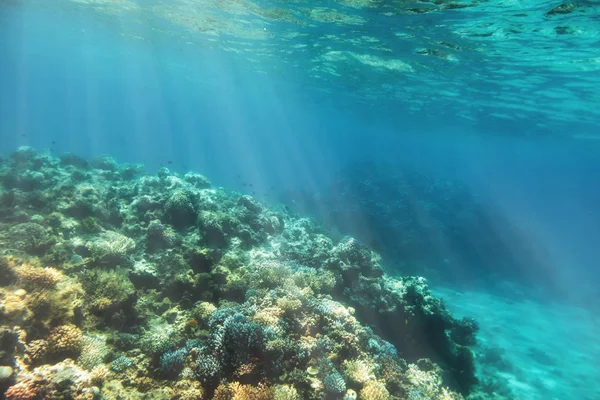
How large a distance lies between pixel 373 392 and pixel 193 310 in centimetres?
566

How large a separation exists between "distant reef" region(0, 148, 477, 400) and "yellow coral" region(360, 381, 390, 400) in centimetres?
4

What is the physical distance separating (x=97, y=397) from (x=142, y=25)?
112ft

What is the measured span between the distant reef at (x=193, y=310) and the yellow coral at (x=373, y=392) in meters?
0.04

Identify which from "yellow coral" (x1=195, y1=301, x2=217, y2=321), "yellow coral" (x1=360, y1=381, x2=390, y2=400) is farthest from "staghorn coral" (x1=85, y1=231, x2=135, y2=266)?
"yellow coral" (x1=360, y1=381, x2=390, y2=400)

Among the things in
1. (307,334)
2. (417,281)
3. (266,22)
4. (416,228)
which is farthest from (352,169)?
(307,334)

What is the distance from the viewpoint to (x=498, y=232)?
1342 inches

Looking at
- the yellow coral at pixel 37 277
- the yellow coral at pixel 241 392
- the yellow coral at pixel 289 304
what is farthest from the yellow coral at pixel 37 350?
the yellow coral at pixel 289 304

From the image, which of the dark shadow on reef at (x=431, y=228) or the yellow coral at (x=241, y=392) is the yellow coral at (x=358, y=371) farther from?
the dark shadow on reef at (x=431, y=228)

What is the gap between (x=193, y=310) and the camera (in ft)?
31.2

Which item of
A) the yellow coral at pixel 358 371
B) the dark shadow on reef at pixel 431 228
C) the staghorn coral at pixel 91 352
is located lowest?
the dark shadow on reef at pixel 431 228

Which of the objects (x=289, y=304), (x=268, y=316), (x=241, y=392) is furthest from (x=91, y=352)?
(x=289, y=304)

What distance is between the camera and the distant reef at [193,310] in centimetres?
652

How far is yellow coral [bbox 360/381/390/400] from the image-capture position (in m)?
6.79

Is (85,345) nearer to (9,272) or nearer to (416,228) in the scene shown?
(9,272)
